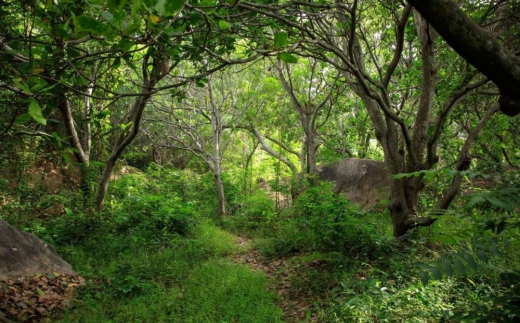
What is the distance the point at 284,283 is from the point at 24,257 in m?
3.83

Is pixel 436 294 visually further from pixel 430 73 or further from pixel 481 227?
pixel 430 73

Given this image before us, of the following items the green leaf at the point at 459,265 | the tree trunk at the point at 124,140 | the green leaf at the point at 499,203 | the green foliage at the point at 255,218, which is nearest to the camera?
the green leaf at the point at 499,203

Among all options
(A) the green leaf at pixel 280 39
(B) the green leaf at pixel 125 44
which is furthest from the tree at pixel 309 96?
(B) the green leaf at pixel 125 44

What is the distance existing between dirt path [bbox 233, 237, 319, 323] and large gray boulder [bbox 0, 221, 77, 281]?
309cm

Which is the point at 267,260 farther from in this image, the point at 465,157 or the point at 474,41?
the point at 474,41

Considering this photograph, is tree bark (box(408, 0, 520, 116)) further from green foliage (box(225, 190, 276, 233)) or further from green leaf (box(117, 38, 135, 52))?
green foliage (box(225, 190, 276, 233))

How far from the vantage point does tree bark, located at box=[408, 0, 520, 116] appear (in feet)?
3.98

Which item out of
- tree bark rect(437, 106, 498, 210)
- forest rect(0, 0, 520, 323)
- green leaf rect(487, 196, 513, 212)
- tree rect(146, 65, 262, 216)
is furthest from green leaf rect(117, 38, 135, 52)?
tree rect(146, 65, 262, 216)

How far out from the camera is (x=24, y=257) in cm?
446

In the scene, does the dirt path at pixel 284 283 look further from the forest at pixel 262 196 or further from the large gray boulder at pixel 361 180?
the large gray boulder at pixel 361 180

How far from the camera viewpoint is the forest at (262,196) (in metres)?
1.49

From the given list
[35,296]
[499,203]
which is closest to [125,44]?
[499,203]

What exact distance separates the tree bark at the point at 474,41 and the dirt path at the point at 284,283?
3.23 meters

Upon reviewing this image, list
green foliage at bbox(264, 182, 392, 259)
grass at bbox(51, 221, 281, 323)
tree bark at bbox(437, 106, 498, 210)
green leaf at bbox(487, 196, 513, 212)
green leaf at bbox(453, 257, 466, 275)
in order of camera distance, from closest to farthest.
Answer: green leaf at bbox(487, 196, 513, 212) < green leaf at bbox(453, 257, 466, 275) < tree bark at bbox(437, 106, 498, 210) < grass at bbox(51, 221, 281, 323) < green foliage at bbox(264, 182, 392, 259)
